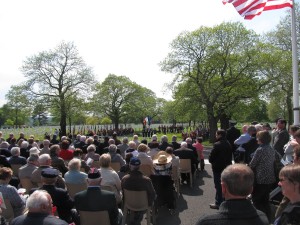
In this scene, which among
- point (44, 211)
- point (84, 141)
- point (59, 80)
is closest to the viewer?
point (44, 211)

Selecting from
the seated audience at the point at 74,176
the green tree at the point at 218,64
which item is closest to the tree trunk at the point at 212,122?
the green tree at the point at 218,64

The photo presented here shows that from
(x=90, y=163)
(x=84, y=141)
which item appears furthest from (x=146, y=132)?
(x=90, y=163)

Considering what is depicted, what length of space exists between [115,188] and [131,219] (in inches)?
38.6

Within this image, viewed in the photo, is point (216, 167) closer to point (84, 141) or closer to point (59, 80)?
point (84, 141)

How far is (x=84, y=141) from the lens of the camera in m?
13.4

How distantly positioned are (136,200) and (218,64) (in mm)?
25371

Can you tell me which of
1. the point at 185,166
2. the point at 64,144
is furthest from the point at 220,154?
the point at 64,144

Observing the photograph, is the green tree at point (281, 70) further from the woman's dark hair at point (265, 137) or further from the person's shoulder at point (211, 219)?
the person's shoulder at point (211, 219)

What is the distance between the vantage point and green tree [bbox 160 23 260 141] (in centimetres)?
3000

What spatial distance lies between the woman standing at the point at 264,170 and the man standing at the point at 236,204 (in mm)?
3352

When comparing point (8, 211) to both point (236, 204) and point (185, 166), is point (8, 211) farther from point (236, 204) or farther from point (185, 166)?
point (185, 166)

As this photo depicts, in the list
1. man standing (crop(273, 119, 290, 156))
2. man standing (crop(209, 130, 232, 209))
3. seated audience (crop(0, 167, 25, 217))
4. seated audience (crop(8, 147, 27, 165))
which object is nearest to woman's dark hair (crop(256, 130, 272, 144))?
man standing (crop(209, 130, 232, 209))

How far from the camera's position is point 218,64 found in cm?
3005

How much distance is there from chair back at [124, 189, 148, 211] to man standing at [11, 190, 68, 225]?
3044 mm
